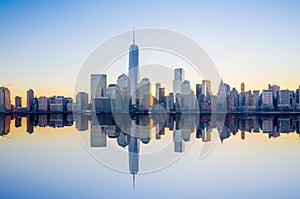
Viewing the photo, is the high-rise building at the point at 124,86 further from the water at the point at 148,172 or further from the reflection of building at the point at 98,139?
the water at the point at 148,172

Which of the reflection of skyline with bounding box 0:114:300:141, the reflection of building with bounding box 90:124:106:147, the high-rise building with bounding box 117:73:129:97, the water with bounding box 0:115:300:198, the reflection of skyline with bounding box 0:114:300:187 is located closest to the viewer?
the water with bounding box 0:115:300:198

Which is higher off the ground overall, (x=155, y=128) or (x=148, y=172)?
(x=155, y=128)

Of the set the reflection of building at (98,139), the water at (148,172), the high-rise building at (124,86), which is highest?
the high-rise building at (124,86)

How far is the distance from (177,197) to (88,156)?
4505 millimetres

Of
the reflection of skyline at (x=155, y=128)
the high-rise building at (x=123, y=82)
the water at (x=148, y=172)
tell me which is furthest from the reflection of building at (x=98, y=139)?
the high-rise building at (x=123, y=82)

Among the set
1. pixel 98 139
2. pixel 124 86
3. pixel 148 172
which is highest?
pixel 124 86

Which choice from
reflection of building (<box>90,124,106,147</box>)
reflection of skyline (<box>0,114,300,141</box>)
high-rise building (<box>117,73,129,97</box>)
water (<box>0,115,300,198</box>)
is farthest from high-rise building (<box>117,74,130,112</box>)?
water (<box>0,115,300,198</box>)

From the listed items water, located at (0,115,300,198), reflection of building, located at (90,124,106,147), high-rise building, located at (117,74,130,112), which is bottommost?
water, located at (0,115,300,198)

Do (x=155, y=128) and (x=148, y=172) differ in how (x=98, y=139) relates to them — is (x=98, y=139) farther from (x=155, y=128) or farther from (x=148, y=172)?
(x=155, y=128)

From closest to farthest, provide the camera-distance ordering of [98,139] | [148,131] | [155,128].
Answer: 1. [98,139]
2. [148,131]
3. [155,128]

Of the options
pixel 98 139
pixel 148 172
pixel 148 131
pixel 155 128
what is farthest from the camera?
pixel 155 128

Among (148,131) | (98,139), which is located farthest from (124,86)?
(98,139)

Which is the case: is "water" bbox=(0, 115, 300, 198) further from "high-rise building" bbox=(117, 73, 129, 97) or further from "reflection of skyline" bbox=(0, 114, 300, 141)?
"high-rise building" bbox=(117, 73, 129, 97)

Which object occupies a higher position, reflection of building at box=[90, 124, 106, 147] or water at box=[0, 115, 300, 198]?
reflection of building at box=[90, 124, 106, 147]
